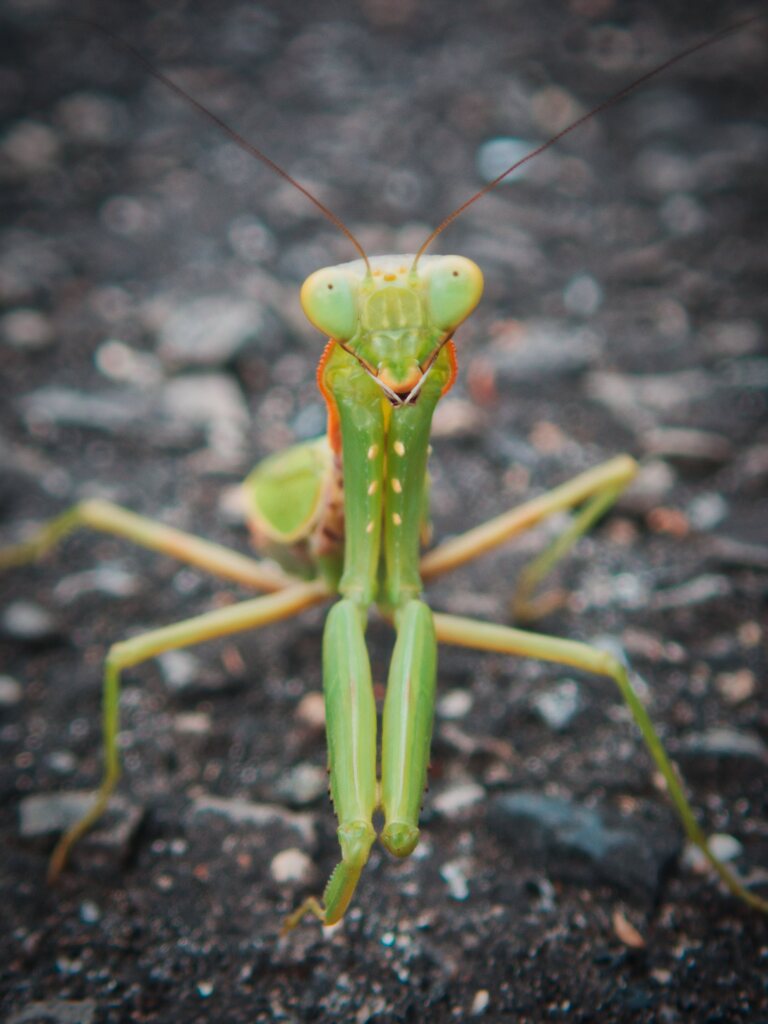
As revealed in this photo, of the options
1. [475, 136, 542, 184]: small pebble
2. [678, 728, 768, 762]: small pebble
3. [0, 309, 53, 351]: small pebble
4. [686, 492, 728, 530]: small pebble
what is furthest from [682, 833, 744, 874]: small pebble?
[475, 136, 542, 184]: small pebble

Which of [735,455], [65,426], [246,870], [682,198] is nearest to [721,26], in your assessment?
[682,198]

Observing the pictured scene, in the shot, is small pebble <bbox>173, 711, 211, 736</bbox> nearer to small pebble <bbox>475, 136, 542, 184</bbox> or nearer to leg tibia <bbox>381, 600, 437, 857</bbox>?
leg tibia <bbox>381, 600, 437, 857</bbox>

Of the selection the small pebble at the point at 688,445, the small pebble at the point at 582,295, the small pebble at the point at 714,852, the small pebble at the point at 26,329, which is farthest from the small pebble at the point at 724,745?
the small pebble at the point at 26,329

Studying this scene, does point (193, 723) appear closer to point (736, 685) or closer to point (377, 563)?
point (377, 563)

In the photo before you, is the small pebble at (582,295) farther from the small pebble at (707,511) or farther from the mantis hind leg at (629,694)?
the mantis hind leg at (629,694)

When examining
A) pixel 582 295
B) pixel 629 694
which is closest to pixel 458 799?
pixel 629 694

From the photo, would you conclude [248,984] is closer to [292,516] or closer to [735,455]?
[292,516]

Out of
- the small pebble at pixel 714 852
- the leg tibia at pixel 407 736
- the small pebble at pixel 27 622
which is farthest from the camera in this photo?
the small pebble at pixel 27 622
